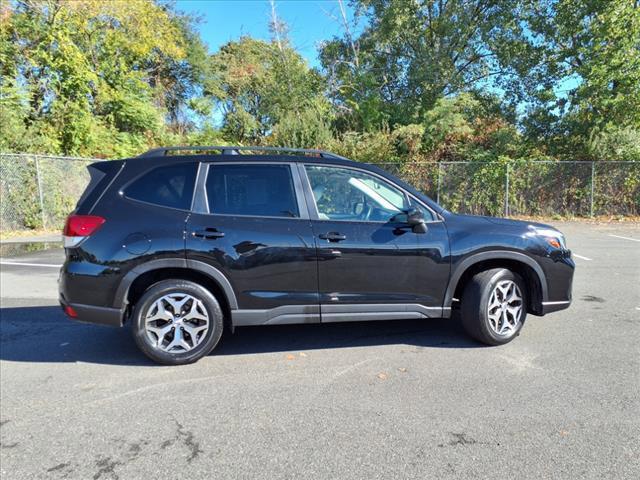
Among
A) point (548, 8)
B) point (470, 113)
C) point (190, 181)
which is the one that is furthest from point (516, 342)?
point (548, 8)

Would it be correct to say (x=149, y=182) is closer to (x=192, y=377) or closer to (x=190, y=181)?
(x=190, y=181)

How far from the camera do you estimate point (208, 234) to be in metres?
3.70

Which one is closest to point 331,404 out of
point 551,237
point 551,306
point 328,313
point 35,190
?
point 328,313

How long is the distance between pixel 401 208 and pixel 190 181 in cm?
193

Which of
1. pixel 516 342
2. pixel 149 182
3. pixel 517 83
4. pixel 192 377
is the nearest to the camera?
pixel 192 377

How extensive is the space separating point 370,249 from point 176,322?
5.96 feet

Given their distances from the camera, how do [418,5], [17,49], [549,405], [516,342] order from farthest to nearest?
[418,5]
[17,49]
[516,342]
[549,405]

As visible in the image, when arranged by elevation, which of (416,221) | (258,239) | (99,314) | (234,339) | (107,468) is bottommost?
(107,468)

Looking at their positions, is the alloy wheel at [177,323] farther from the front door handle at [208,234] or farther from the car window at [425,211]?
the car window at [425,211]

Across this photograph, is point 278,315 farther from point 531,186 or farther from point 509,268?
point 531,186

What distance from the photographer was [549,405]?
10.1ft

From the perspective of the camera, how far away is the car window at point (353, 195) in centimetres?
399

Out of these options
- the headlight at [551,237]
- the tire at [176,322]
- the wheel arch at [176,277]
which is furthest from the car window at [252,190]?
the headlight at [551,237]

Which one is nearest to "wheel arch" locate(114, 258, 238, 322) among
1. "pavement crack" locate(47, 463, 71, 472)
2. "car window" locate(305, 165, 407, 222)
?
"car window" locate(305, 165, 407, 222)
